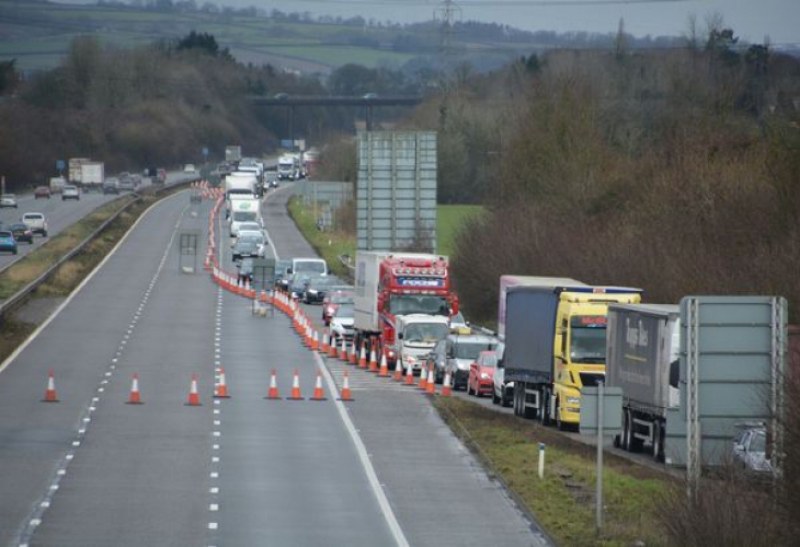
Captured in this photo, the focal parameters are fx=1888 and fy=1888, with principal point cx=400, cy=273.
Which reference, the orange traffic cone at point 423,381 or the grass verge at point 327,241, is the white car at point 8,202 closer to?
the grass verge at point 327,241

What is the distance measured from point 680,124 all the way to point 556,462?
41.1 meters

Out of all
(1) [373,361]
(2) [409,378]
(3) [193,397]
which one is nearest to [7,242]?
(1) [373,361]

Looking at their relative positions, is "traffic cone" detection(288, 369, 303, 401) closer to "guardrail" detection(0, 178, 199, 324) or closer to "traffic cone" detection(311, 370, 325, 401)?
"traffic cone" detection(311, 370, 325, 401)

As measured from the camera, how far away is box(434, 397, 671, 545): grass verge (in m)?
24.6

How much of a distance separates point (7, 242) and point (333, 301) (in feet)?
115

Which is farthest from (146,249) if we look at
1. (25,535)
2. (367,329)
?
(25,535)

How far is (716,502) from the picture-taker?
61.7 ft

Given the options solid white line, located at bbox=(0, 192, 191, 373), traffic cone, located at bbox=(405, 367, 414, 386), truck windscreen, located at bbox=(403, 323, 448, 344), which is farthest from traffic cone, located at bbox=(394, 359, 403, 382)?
solid white line, located at bbox=(0, 192, 191, 373)

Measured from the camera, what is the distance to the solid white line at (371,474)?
82.5ft

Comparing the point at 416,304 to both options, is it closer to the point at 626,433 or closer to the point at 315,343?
the point at 315,343

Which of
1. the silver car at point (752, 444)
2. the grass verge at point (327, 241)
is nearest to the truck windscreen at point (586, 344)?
the silver car at point (752, 444)

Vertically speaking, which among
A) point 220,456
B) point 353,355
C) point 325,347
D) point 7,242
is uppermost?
point 7,242

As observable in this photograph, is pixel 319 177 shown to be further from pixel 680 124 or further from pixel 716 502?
pixel 716 502

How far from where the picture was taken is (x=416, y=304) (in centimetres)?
5134
